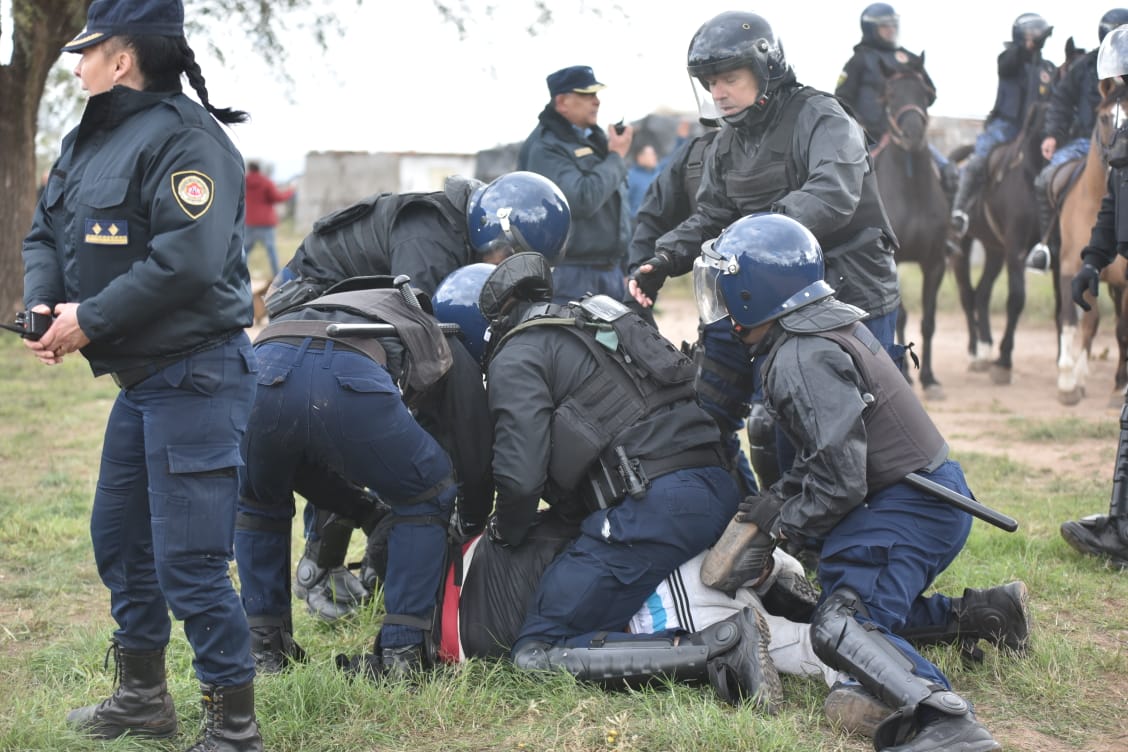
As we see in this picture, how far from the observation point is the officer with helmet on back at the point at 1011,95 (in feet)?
40.0

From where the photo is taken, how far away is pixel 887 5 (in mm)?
11211

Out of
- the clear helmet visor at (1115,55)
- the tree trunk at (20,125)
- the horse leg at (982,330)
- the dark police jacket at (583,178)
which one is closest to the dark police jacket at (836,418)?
the clear helmet visor at (1115,55)

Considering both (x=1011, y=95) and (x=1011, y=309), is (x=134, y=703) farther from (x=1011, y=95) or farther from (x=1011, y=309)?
(x=1011, y=95)

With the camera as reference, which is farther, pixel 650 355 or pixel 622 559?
pixel 650 355

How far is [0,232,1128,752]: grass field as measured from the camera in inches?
142

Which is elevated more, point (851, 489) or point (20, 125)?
point (20, 125)

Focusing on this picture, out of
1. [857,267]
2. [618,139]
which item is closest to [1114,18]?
[618,139]

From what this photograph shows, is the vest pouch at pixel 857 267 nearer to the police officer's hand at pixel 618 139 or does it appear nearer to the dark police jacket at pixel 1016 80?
the police officer's hand at pixel 618 139

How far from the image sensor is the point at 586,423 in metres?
4.23

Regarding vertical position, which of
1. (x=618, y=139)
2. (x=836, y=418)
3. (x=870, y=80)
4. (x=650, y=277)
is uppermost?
(x=870, y=80)

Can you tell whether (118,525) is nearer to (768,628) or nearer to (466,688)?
(466,688)

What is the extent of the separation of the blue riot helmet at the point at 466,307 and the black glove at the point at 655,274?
1252 mm

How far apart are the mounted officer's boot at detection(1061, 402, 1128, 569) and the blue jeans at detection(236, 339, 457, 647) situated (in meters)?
2.80

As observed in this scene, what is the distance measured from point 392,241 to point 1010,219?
8.52 m
